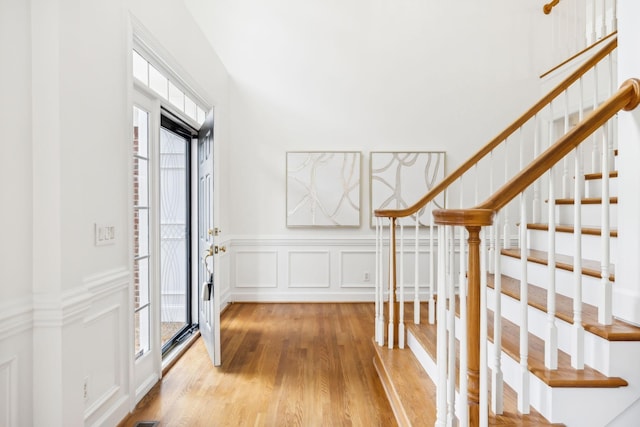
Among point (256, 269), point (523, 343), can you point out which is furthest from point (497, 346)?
point (256, 269)

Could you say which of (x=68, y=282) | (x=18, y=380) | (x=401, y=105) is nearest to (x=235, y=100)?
(x=401, y=105)

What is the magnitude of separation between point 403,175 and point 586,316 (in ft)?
10.1

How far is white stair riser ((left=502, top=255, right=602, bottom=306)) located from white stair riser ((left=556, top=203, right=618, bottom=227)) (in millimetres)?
464

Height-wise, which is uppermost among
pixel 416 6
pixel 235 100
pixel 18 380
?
pixel 416 6

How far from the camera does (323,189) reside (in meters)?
4.56

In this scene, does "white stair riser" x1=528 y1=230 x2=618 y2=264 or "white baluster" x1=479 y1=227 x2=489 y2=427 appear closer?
"white baluster" x1=479 y1=227 x2=489 y2=427

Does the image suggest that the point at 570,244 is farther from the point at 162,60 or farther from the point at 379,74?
the point at 379,74

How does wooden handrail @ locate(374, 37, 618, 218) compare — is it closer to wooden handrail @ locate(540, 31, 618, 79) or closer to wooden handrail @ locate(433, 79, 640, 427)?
wooden handrail @ locate(433, 79, 640, 427)

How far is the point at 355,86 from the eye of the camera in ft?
15.0

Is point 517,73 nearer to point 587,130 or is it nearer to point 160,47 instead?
point 587,130

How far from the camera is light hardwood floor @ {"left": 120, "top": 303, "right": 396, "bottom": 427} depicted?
2.10 metres

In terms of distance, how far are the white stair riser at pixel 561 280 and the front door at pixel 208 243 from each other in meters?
2.24

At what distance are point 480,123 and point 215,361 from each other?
4.08 metres

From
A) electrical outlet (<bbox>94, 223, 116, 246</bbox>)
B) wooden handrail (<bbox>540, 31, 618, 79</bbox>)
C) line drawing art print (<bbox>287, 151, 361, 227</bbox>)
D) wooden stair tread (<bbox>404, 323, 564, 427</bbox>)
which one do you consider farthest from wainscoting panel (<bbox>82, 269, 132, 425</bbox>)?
wooden handrail (<bbox>540, 31, 618, 79</bbox>)
